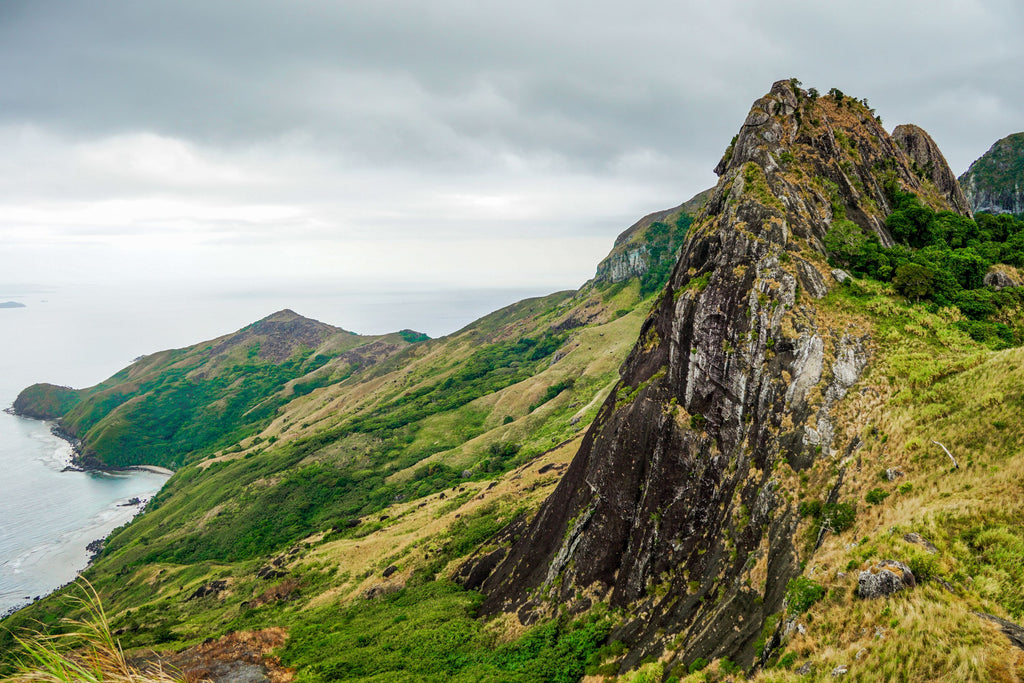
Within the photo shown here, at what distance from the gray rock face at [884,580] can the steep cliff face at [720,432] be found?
4182 mm

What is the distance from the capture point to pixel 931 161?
75312 millimetres

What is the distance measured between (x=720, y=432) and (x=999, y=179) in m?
226

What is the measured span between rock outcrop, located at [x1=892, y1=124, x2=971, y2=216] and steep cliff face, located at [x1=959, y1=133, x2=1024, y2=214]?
136m

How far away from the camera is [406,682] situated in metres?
40.7

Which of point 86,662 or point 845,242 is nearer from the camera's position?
point 86,662

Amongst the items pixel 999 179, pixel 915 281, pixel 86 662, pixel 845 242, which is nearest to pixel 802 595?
pixel 86 662

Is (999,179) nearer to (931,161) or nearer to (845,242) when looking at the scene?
(931,161)

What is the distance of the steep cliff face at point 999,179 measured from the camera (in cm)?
16827

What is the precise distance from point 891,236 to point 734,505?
38319 mm

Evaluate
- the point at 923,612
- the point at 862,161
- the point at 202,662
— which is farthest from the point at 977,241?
the point at 202,662

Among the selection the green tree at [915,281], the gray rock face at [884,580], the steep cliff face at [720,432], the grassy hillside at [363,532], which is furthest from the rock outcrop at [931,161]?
the gray rock face at [884,580]

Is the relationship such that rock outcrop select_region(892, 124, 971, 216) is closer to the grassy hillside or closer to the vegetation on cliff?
the vegetation on cliff

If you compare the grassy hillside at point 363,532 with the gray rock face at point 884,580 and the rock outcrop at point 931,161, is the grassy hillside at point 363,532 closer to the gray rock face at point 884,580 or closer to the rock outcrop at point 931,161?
the gray rock face at point 884,580

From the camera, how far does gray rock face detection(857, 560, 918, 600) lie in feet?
67.3
